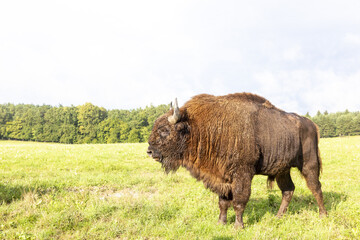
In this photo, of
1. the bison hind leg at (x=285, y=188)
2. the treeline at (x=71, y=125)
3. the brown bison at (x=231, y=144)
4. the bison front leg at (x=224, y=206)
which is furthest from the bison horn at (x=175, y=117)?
the treeline at (x=71, y=125)

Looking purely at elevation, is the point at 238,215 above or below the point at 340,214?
above

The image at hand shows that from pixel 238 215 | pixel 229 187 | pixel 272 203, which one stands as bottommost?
pixel 272 203

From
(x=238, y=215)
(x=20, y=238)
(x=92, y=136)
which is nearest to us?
(x=20, y=238)

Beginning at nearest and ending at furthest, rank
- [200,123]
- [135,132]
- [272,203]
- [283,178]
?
[200,123]
[283,178]
[272,203]
[135,132]

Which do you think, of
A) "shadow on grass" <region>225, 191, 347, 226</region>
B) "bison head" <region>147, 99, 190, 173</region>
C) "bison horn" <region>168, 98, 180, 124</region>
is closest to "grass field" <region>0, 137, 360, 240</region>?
"shadow on grass" <region>225, 191, 347, 226</region>

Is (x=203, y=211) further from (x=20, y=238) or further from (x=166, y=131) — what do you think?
(x=20, y=238)

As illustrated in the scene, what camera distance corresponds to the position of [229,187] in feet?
16.4

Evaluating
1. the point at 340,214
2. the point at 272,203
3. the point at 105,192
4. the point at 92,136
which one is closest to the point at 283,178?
the point at 272,203

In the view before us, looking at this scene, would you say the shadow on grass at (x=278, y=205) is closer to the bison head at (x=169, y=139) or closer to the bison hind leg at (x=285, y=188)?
the bison hind leg at (x=285, y=188)

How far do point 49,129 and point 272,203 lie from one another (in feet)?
286

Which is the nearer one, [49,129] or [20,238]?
[20,238]

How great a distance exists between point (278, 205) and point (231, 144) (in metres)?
2.98

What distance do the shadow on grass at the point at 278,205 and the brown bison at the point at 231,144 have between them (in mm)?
490

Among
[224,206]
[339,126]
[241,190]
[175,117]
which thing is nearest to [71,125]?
[175,117]
